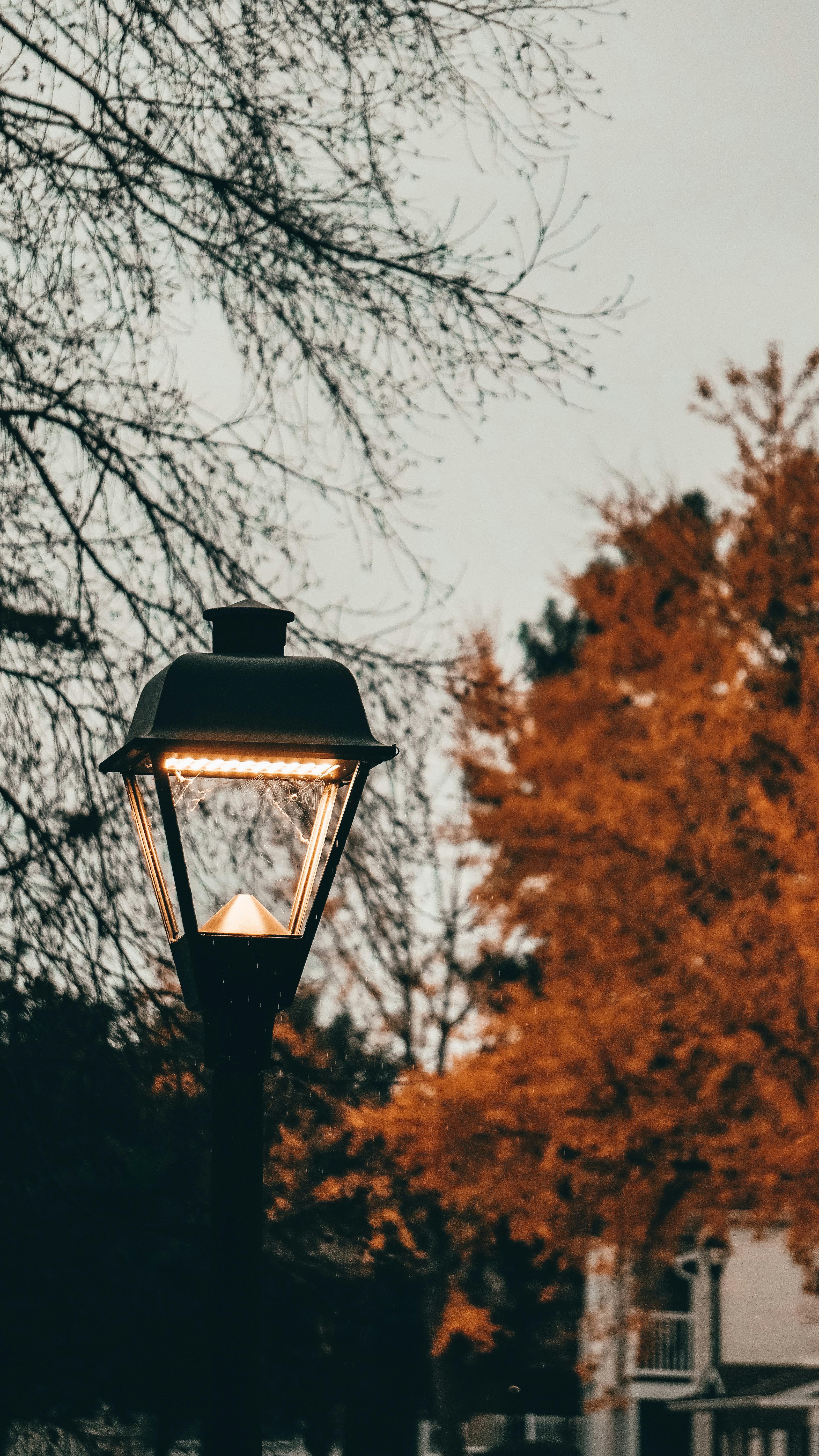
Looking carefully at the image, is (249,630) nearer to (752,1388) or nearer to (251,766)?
(251,766)

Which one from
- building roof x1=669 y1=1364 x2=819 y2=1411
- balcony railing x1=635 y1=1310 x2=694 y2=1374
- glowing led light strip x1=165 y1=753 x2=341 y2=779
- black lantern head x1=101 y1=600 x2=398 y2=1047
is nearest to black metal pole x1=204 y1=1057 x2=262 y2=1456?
black lantern head x1=101 y1=600 x2=398 y2=1047

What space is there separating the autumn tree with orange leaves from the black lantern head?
672cm

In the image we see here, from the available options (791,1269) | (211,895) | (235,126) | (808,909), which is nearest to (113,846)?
(211,895)

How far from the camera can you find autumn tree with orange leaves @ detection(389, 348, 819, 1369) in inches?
420

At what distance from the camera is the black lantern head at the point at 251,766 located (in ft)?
7.63

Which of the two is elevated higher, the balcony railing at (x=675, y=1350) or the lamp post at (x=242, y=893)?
the lamp post at (x=242, y=893)

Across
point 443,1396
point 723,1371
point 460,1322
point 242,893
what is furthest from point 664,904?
point 723,1371

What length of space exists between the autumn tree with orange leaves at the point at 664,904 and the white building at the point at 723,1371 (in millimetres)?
7151

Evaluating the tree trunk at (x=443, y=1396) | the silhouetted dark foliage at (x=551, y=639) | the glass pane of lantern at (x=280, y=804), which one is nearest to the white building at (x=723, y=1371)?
the tree trunk at (x=443, y=1396)

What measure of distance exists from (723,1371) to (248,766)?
2233 cm

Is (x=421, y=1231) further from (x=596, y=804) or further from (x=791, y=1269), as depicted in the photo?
(x=596, y=804)

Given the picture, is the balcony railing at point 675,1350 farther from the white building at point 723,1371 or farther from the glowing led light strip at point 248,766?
the glowing led light strip at point 248,766

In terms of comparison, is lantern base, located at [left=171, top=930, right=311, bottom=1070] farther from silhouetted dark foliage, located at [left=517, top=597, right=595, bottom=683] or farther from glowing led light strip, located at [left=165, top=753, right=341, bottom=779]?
silhouetted dark foliage, located at [left=517, top=597, right=595, bottom=683]

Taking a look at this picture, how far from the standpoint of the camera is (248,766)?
7.75 feet
